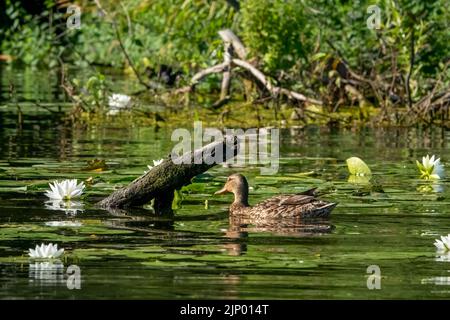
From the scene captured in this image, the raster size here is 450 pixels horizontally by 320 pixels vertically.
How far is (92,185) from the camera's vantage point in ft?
41.3

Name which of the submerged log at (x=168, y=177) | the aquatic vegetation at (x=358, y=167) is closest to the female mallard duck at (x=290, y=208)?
the submerged log at (x=168, y=177)

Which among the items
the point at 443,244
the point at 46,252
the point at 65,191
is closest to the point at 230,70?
the point at 65,191

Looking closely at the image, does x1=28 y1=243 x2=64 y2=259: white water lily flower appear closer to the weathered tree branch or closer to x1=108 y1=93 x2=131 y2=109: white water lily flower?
x1=108 y1=93 x2=131 y2=109: white water lily flower

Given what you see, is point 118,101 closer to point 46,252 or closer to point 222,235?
point 222,235

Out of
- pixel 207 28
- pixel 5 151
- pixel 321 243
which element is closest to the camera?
pixel 321 243

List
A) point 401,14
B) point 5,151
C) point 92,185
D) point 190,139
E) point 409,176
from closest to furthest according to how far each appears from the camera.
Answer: point 92,185 < point 409,176 < point 5,151 < point 190,139 < point 401,14

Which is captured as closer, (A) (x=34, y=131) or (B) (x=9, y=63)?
(A) (x=34, y=131)

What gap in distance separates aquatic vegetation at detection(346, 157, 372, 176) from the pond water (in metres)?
0.20

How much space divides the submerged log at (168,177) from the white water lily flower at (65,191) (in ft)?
0.82

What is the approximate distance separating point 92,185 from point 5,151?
3.34 meters

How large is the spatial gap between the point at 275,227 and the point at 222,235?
69cm

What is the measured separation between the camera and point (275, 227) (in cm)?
1059
